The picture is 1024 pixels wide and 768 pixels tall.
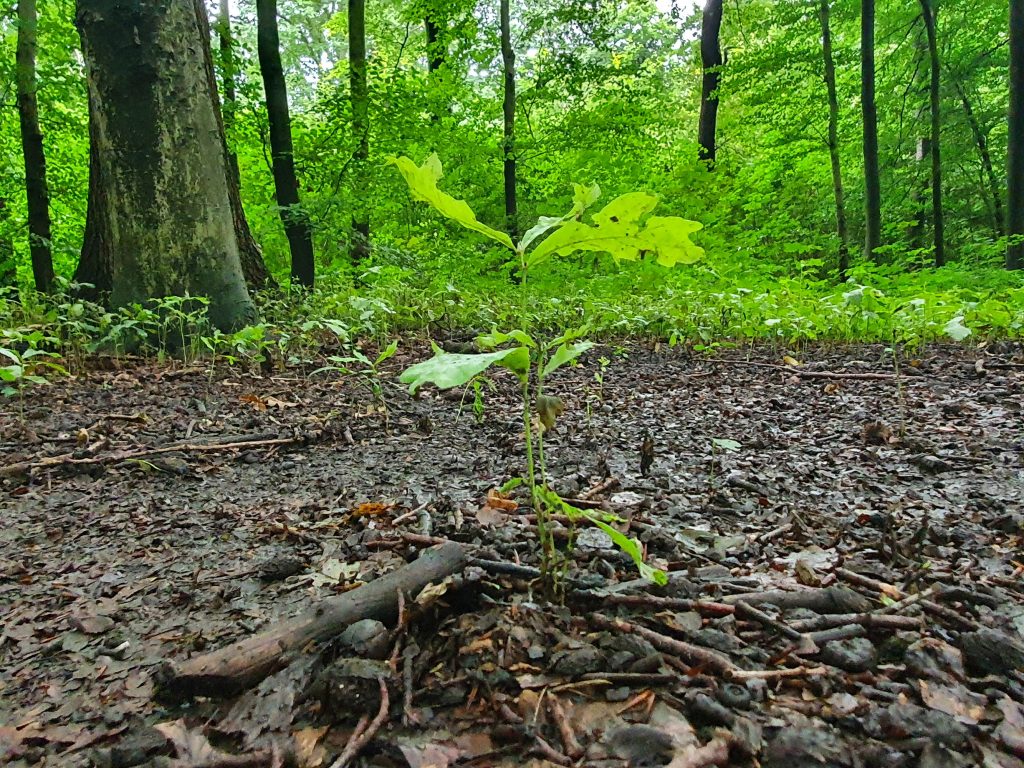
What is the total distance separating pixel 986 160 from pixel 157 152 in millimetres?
17509

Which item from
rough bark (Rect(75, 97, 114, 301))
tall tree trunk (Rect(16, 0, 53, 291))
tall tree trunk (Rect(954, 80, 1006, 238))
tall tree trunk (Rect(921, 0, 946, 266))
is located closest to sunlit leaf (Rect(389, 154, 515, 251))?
rough bark (Rect(75, 97, 114, 301))

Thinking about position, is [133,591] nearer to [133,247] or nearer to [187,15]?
[133,247]

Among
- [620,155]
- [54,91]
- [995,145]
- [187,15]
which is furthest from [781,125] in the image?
[54,91]

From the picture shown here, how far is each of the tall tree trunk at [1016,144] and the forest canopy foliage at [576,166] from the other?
0.54 m

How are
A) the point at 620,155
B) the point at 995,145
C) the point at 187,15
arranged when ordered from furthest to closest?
the point at 995,145 < the point at 620,155 < the point at 187,15

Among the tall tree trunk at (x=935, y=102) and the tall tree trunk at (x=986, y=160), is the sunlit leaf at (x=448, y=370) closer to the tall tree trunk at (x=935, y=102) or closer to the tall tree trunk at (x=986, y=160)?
the tall tree trunk at (x=935, y=102)

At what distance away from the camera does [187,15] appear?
3908 mm

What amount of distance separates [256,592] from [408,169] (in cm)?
99

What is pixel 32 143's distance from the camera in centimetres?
796

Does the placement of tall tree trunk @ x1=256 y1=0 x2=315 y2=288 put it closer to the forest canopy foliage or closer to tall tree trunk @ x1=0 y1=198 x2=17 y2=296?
the forest canopy foliage

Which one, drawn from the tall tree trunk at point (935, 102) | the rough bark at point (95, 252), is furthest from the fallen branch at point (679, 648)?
the tall tree trunk at point (935, 102)

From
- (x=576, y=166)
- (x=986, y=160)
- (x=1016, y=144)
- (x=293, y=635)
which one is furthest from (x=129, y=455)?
(x=986, y=160)

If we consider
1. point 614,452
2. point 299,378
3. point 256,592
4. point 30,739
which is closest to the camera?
point 30,739

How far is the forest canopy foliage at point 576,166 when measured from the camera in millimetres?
5406
